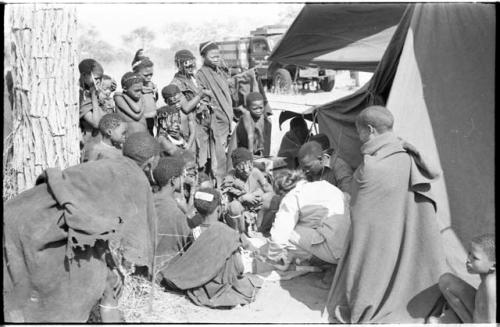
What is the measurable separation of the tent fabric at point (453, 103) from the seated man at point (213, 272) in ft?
4.73

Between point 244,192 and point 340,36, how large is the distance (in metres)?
3.21

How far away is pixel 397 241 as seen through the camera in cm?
417

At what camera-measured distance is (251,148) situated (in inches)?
291

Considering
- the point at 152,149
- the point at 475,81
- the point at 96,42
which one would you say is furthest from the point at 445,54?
the point at 96,42

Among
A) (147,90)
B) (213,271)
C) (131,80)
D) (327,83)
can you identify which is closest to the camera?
(213,271)

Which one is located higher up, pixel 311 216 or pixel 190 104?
pixel 190 104

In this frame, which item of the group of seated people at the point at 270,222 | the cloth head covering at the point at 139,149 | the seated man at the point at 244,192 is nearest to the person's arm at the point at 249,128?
the group of seated people at the point at 270,222

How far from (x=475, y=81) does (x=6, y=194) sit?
3.68 meters

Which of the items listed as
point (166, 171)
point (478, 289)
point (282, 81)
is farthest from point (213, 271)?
point (282, 81)

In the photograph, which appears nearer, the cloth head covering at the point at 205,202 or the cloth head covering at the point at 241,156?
the cloth head covering at the point at 205,202

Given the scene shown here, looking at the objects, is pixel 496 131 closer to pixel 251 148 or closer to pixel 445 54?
pixel 445 54

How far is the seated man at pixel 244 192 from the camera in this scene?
5.88 meters

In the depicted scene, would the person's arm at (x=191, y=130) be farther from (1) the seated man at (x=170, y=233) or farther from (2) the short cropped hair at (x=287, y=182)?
(1) the seated man at (x=170, y=233)

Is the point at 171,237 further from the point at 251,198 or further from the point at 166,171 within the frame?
the point at 251,198
